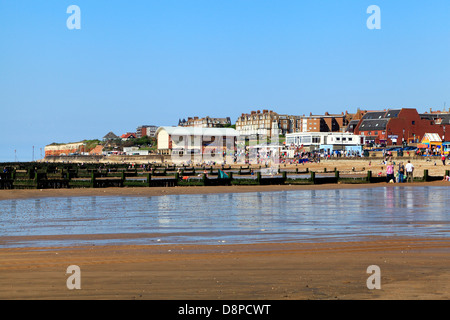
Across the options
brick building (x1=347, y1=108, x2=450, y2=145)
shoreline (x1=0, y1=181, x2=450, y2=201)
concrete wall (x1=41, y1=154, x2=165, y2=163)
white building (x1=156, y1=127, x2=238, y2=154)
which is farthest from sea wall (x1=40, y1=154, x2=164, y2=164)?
shoreline (x1=0, y1=181, x2=450, y2=201)

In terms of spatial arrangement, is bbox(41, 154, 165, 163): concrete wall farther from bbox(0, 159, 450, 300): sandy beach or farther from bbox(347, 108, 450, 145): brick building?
bbox(0, 159, 450, 300): sandy beach

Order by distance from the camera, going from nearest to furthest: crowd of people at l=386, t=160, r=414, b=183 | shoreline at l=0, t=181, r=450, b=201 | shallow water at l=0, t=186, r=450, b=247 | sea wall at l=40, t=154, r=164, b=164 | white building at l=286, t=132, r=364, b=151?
1. shallow water at l=0, t=186, r=450, b=247
2. shoreline at l=0, t=181, r=450, b=201
3. crowd of people at l=386, t=160, r=414, b=183
4. white building at l=286, t=132, r=364, b=151
5. sea wall at l=40, t=154, r=164, b=164

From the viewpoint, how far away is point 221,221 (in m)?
16.6

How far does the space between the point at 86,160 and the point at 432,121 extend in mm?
100330

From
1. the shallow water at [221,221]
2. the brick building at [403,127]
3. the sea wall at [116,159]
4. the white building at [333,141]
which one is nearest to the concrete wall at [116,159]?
the sea wall at [116,159]

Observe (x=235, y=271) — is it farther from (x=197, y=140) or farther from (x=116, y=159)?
(x=116, y=159)

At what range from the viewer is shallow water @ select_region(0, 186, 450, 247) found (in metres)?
12.9

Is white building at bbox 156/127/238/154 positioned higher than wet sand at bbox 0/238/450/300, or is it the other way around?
white building at bbox 156/127/238/154

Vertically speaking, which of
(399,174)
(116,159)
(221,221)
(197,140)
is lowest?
(221,221)

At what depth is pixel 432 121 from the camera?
117m

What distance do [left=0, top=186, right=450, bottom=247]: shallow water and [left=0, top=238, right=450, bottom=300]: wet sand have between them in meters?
1.36

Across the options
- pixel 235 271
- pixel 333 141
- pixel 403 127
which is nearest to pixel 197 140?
pixel 333 141
